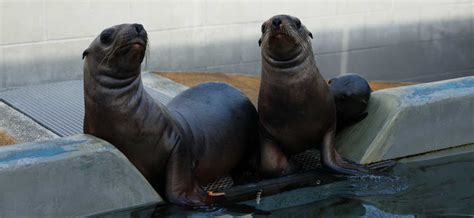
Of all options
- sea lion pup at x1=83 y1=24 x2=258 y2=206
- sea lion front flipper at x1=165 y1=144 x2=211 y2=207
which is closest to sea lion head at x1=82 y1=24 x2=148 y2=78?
sea lion pup at x1=83 y1=24 x2=258 y2=206

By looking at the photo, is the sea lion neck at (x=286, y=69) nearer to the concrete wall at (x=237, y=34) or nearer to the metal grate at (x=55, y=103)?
the metal grate at (x=55, y=103)

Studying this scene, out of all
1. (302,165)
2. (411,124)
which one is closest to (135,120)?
(302,165)

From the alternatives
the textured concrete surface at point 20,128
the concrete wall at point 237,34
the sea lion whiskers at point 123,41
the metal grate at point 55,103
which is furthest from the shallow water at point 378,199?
the concrete wall at point 237,34

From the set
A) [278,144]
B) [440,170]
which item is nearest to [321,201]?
[278,144]

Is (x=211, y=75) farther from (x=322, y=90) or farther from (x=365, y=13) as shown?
(x=322, y=90)

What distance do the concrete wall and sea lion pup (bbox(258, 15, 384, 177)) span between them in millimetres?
3098

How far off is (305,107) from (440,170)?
39.8 inches

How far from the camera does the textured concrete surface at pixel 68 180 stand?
5.10 metres

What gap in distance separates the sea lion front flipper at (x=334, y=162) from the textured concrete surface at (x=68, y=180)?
1.25 m

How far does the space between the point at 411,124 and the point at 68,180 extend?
250 centimetres

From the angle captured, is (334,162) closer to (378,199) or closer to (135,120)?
(378,199)

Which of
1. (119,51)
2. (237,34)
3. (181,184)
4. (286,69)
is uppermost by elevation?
(119,51)

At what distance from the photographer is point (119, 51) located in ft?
18.0

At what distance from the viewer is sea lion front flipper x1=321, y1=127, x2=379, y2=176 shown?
20.3ft
